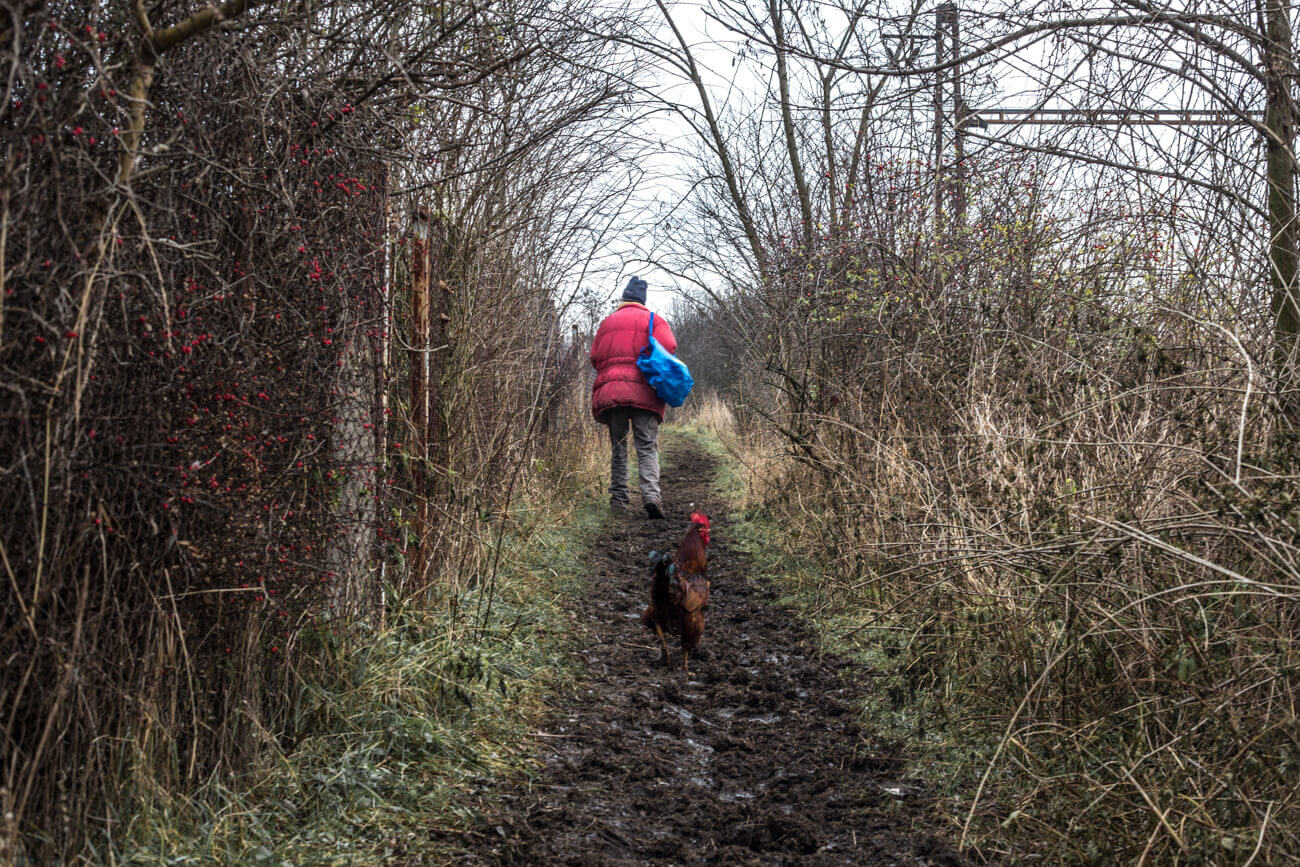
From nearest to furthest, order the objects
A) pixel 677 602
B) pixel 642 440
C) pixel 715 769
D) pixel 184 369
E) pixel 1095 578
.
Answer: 1. pixel 184 369
2. pixel 1095 578
3. pixel 715 769
4. pixel 677 602
5. pixel 642 440

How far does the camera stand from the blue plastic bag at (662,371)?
31.8 ft

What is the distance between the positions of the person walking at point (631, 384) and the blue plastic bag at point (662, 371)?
0.25ft

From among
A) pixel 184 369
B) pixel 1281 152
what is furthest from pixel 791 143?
pixel 184 369

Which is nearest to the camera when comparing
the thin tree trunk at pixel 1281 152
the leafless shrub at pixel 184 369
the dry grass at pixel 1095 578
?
the leafless shrub at pixel 184 369

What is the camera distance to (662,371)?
9688mm

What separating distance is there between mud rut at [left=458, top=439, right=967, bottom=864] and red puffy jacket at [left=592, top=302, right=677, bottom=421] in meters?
3.83

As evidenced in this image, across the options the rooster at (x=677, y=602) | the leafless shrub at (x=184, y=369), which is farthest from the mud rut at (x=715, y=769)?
the leafless shrub at (x=184, y=369)

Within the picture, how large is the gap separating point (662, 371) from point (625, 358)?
44 centimetres

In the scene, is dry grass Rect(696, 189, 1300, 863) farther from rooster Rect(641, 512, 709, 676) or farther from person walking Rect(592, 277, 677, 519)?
person walking Rect(592, 277, 677, 519)

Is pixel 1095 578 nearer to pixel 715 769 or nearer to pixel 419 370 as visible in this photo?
pixel 715 769

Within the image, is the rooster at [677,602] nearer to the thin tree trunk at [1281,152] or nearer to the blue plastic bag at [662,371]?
the thin tree trunk at [1281,152]

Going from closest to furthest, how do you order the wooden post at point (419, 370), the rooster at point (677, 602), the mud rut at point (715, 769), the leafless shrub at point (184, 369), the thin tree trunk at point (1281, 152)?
the leafless shrub at point (184, 369)
the mud rut at point (715, 769)
the thin tree trunk at point (1281, 152)
the wooden post at point (419, 370)
the rooster at point (677, 602)

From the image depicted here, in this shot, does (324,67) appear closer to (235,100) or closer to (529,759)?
(235,100)

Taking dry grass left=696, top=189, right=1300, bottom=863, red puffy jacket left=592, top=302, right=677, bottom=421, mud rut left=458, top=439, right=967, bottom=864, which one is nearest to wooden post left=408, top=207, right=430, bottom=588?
mud rut left=458, top=439, right=967, bottom=864
